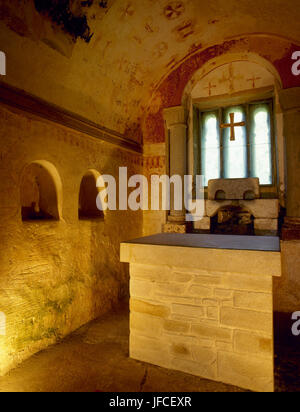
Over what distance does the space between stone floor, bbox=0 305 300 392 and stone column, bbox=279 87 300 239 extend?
6.94 ft

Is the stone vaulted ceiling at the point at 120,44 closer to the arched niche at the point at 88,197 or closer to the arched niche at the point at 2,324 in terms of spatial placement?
the arched niche at the point at 88,197

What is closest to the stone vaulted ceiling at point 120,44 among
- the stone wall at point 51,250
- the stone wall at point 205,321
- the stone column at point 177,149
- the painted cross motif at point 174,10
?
the painted cross motif at point 174,10

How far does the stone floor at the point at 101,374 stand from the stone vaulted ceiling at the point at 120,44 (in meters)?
3.16

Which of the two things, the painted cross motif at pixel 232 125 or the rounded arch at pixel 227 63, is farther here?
the painted cross motif at pixel 232 125

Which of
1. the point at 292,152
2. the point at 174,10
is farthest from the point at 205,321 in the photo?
the point at 174,10

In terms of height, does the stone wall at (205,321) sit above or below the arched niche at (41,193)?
below

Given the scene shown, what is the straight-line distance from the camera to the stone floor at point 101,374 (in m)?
2.42

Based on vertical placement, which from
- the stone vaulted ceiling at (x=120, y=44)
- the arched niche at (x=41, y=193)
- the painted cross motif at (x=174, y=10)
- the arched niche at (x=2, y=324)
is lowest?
the arched niche at (x=2, y=324)

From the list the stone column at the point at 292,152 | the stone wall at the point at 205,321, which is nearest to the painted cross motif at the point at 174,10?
the stone column at the point at 292,152

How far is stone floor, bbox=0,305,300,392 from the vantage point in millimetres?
2420

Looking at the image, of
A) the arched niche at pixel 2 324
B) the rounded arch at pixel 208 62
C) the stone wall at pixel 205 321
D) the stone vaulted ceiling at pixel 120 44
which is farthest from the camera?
the rounded arch at pixel 208 62

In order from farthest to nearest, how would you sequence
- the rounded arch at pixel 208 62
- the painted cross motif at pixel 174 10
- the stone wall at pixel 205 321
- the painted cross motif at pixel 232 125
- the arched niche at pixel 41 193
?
the painted cross motif at pixel 232 125
the rounded arch at pixel 208 62
the painted cross motif at pixel 174 10
the arched niche at pixel 41 193
the stone wall at pixel 205 321

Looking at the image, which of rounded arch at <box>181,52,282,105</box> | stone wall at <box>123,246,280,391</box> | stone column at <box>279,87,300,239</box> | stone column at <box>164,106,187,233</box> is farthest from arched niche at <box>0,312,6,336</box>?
rounded arch at <box>181,52,282,105</box>
